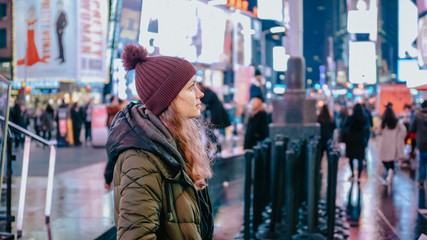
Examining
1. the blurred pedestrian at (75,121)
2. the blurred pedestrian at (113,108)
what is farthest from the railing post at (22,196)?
the blurred pedestrian at (75,121)

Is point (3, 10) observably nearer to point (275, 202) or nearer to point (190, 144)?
point (275, 202)

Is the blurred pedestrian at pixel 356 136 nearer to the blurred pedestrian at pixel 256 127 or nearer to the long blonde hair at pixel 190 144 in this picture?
the blurred pedestrian at pixel 256 127

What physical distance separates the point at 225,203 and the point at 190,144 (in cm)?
805

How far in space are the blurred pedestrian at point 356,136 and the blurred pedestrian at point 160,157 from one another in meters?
11.7

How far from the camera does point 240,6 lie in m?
19.3

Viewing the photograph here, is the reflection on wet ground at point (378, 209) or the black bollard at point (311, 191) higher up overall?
the black bollard at point (311, 191)

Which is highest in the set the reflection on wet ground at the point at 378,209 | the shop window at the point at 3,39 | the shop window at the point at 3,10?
the shop window at the point at 3,10

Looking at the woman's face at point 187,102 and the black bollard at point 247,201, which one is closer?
the woman's face at point 187,102

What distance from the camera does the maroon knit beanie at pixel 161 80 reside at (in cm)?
282

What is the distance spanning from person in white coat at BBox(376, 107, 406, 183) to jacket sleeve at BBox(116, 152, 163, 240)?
Answer: 1210 centimetres

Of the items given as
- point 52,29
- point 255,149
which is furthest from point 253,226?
point 52,29

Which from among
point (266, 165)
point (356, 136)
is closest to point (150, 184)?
point (266, 165)

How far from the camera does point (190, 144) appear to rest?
9.76 ft

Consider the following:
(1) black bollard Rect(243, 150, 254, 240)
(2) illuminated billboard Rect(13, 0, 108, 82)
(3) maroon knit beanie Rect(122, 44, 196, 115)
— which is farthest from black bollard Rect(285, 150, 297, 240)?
(2) illuminated billboard Rect(13, 0, 108, 82)
